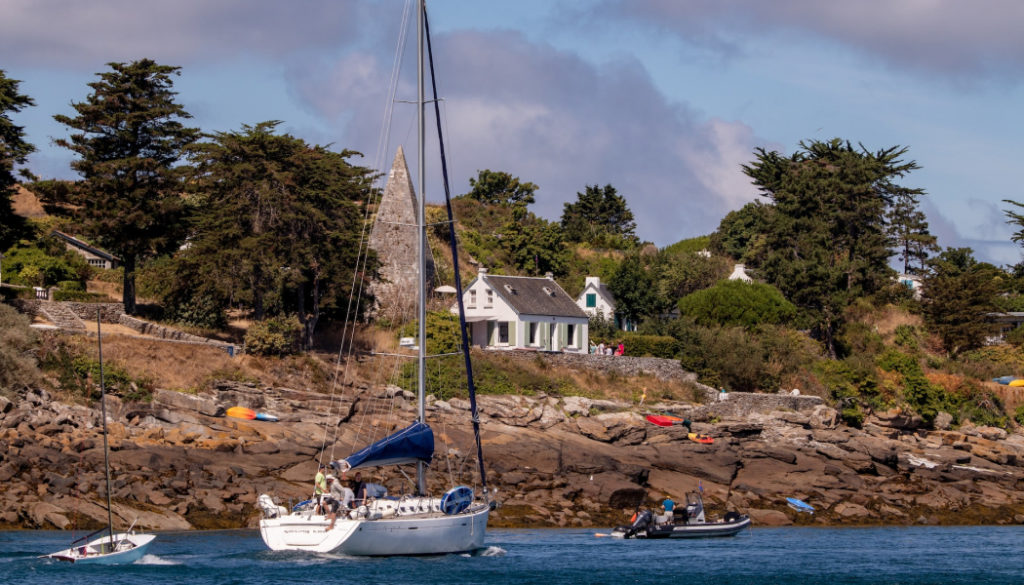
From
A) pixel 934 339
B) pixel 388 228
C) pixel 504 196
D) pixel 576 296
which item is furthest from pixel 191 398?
pixel 504 196

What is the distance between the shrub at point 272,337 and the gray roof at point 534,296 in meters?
14.0

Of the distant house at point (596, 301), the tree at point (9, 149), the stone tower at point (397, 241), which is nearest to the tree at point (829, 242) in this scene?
the distant house at point (596, 301)

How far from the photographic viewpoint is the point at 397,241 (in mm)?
78062

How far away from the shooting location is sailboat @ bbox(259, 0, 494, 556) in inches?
1271

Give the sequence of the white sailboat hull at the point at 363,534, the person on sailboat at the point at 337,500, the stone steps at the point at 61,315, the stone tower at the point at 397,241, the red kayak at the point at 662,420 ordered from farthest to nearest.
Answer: the stone tower at the point at 397,241
the red kayak at the point at 662,420
the stone steps at the point at 61,315
the person on sailboat at the point at 337,500
the white sailboat hull at the point at 363,534

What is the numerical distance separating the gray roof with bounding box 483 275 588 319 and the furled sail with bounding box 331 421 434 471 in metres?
36.0

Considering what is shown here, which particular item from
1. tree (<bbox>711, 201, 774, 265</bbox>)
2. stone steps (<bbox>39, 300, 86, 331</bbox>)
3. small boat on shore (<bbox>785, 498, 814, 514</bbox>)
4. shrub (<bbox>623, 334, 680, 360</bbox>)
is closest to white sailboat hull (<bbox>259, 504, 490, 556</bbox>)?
small boat on shore (<bbox>785, 498, 814, 514</bbox>)

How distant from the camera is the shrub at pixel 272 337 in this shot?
59312 millimetres

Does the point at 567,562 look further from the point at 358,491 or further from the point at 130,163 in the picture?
the point at 130,163

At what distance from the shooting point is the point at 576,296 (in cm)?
8500

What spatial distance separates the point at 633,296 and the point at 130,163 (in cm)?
3207

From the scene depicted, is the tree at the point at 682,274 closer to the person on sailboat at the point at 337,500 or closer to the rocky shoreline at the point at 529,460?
the rocky shoreline at the point at 529,460

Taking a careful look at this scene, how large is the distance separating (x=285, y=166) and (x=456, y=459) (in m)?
20.9

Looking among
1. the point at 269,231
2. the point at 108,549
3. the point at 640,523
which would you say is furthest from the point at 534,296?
the point at 108,549
